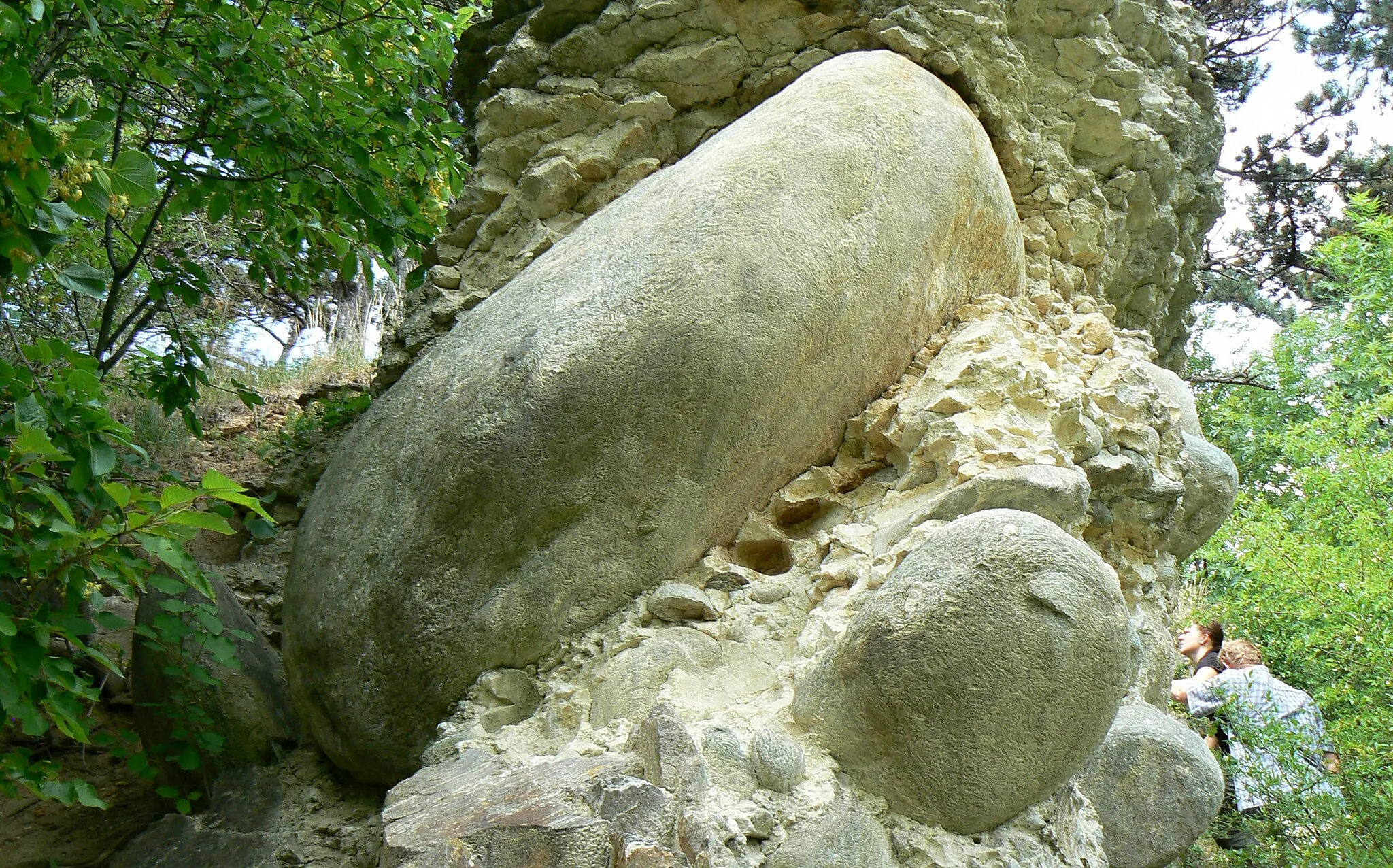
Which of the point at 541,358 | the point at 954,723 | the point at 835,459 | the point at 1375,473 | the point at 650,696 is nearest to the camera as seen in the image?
the point at 954,723

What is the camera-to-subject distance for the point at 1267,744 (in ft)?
12.2

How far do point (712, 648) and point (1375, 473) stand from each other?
4.87 meters

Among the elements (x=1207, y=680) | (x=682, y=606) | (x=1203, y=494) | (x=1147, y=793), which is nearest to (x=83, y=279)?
(x=682, y=606)

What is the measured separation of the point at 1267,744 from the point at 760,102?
2.72m

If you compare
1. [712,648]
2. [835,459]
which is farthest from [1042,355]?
[712,648]

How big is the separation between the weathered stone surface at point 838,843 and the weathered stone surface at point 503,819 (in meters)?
0.30

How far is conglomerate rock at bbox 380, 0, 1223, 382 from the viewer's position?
3510 millimetres

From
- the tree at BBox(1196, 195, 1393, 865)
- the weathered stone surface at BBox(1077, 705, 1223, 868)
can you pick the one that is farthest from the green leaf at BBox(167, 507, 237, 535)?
the tree at BBox(1196, 195, 1393, 865)

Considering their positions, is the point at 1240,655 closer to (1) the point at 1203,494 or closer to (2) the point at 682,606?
(1) the point at 1203,494

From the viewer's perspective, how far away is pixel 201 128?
131 inches

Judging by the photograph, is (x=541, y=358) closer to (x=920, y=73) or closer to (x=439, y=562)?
(x=439, y=562)

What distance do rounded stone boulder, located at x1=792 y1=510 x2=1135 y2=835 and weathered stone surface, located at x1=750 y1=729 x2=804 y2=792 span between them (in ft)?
0.32

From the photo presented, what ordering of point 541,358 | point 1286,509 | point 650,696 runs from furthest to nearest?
point 1286,509 → point 541,358 → point 650,696

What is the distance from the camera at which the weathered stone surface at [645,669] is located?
7.57 feet
